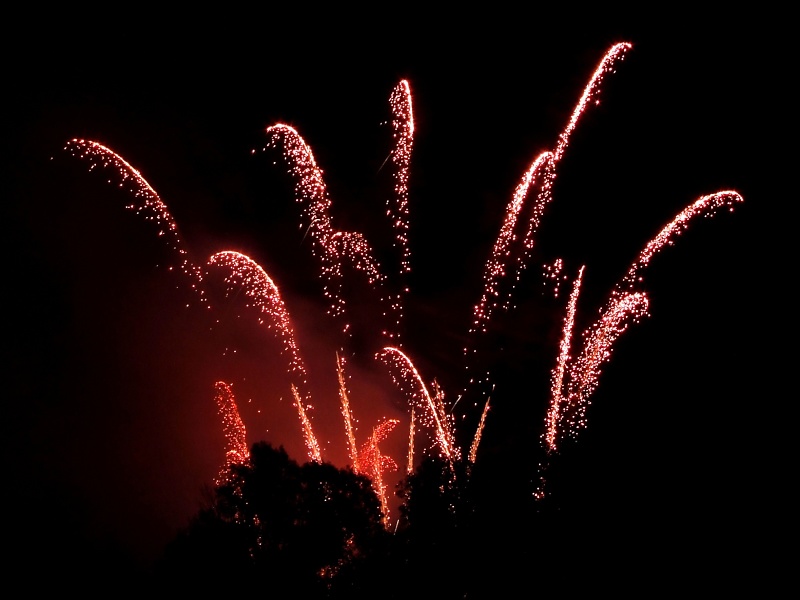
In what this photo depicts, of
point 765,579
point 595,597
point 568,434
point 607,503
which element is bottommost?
point 595,597

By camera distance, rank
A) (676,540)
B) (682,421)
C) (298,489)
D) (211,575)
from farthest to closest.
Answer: (682,421), (298,489), (211,575), (676,540)

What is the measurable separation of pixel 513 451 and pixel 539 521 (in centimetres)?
189

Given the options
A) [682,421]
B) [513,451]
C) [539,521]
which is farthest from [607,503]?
[682,421]

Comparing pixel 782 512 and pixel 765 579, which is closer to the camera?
pixel 765 579

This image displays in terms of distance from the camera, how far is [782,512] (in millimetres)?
13102

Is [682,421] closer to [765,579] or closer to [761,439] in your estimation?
[761,439]

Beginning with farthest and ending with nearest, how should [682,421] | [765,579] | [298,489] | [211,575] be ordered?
[682,421]
[298,489]
[211,575]
[765,579]

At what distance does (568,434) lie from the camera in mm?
15398

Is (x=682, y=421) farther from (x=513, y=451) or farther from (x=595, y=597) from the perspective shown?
(x=595, y=597)

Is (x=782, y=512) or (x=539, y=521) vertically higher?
(x=782, y=512)

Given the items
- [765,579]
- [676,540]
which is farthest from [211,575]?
[765,579]

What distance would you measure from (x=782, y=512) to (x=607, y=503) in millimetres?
2906

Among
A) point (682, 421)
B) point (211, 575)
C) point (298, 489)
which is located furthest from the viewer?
point (682, 421)

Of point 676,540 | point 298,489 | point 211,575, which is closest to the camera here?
point 676,540
